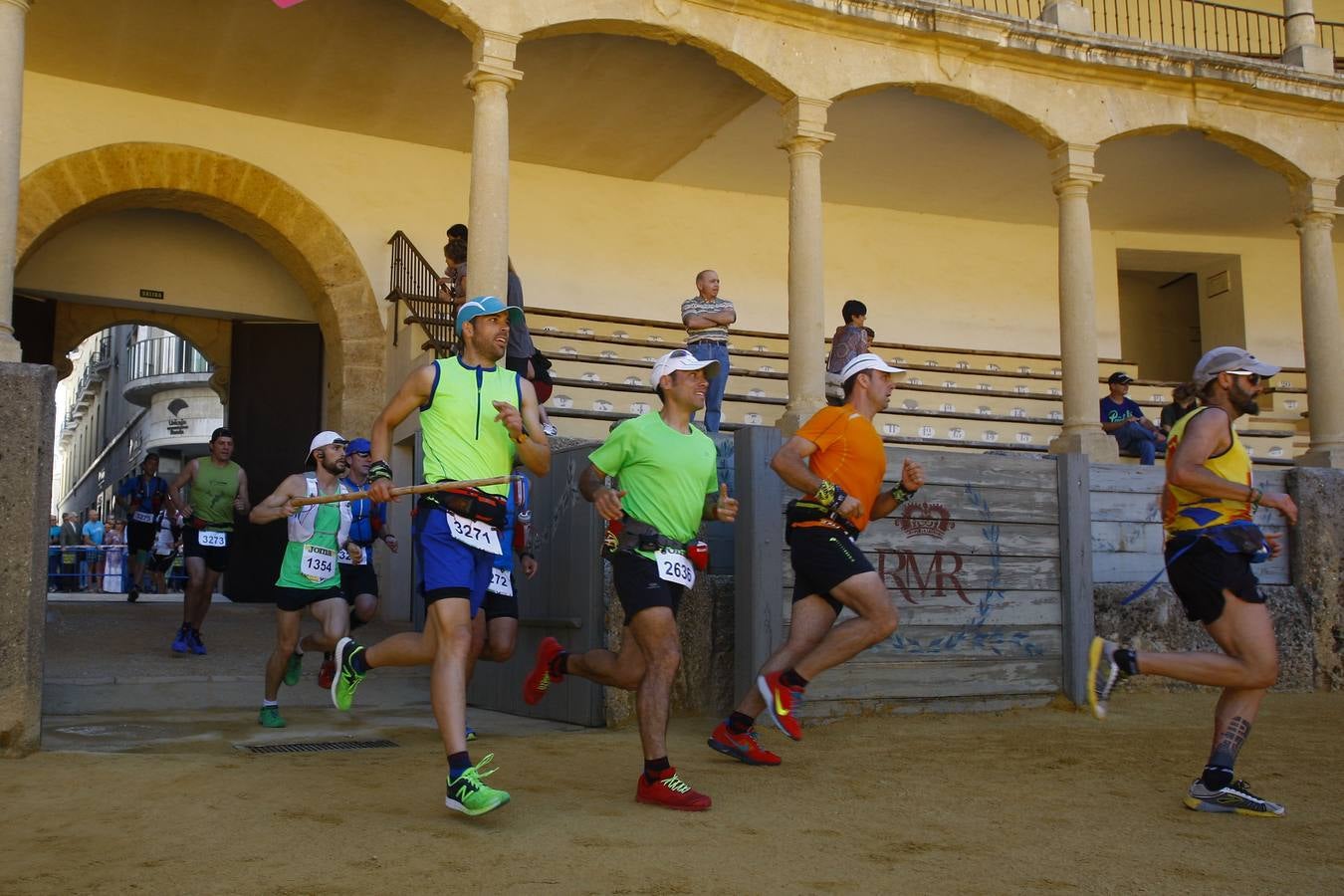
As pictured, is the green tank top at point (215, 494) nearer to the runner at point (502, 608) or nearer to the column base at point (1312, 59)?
the runner at point (502, 608)

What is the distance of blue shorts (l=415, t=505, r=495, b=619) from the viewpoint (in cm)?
463

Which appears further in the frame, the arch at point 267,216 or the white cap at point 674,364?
the arch at point 267,216

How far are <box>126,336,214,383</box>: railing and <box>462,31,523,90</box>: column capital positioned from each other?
1074 inches

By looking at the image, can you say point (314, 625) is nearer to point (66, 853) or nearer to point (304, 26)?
point (304, 26)

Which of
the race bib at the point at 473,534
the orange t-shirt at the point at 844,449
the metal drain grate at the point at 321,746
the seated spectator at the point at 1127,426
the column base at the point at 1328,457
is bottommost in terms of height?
the metal drain grate at the point at 321,746

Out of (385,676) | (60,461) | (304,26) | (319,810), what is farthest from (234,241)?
(60,461)

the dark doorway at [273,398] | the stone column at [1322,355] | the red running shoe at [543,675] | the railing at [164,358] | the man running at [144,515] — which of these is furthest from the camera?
the railing at [164,358]

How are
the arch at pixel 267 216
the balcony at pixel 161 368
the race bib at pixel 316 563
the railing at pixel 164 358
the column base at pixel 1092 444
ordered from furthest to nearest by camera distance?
the railing at pixel 164 358, the balcony at pixel 161 368, the arch at pixel 267 216, the column base at pixel 1092 444, the race bib at pixel 316 563

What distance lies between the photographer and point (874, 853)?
159 inches

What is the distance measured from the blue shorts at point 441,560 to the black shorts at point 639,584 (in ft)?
1.91

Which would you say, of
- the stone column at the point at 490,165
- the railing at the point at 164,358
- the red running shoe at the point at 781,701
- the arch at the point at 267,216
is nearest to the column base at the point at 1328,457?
the stone column at the point at 490,165

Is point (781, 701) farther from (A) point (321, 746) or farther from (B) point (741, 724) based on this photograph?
(A) point (321, 746)

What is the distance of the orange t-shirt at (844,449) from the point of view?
5695mm

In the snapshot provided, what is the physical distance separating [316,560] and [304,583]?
147 millimetres
